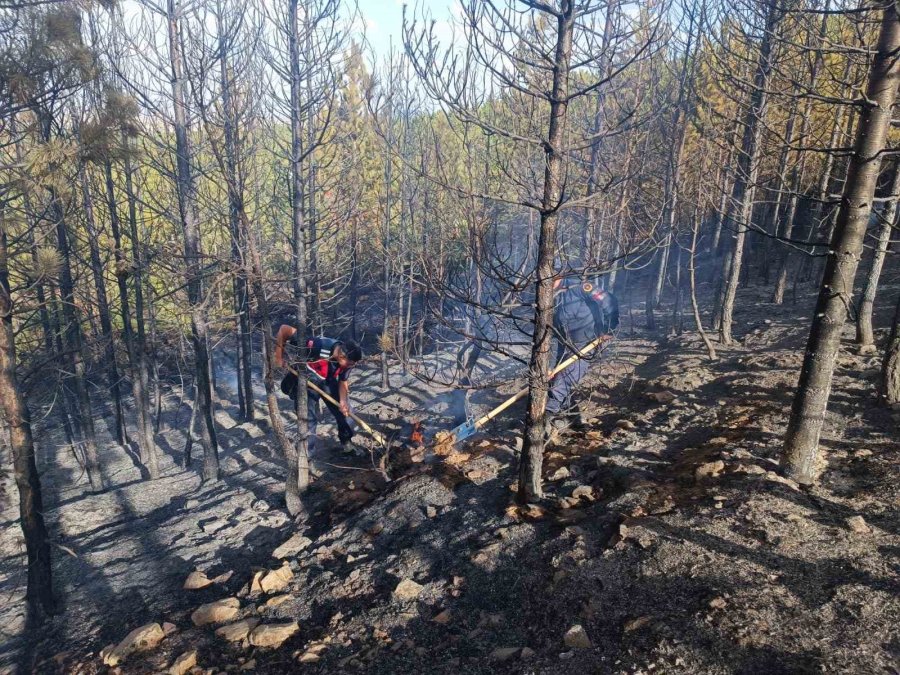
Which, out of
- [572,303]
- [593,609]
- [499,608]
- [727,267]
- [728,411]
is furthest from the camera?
[727,267]

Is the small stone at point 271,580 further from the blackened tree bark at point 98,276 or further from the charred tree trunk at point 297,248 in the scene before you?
the blackened tree bark at point 98,276

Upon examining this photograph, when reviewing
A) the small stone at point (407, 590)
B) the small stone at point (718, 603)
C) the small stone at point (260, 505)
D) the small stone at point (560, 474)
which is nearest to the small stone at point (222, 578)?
the small stone at point (260, 505)

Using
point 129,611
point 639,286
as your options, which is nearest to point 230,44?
point 129,611

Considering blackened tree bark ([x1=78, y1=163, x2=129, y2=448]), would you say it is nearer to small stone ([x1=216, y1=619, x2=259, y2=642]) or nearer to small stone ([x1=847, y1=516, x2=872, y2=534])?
small stone ([x1=216, y1=619, x2=259, y2=642])

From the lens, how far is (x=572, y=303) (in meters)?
7.51

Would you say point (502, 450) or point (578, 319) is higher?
point (578, 319)

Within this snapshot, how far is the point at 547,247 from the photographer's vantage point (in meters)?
4.08

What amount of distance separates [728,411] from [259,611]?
546 centimetres

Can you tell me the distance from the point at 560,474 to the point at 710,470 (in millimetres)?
1558

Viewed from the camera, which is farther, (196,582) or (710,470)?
(196,582)

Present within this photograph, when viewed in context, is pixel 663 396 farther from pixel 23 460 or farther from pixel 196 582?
pixel 23 460

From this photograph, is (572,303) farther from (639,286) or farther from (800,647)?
(639,286)

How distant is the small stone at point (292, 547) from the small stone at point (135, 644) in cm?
136

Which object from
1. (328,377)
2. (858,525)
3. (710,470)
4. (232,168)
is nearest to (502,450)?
(710,470)
